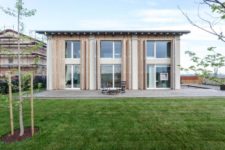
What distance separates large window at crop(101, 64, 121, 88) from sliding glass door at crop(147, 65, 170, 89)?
2935 millimetres

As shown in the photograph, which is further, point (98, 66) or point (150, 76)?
point (150, 76)

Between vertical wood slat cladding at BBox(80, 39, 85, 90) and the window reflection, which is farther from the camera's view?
the window reflection


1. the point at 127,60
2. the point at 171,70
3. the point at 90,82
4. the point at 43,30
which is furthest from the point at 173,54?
the point at 43,30

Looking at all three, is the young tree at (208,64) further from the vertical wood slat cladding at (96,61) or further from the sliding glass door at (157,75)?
the sliding glass door at (157,75)

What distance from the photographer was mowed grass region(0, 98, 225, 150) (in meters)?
6.74

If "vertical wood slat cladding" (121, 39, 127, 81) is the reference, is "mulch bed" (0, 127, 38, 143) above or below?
below

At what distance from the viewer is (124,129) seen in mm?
8305

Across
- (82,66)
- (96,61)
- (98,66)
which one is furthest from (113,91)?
(82,66)

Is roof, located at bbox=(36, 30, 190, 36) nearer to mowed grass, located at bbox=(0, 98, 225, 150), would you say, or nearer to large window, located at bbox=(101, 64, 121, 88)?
large window, located at bbox=(101, 64, 121, 88)

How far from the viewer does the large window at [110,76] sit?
2619 centimetres

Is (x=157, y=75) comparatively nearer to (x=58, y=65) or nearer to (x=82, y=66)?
(x=82, y=66)

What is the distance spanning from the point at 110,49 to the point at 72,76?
4520mm

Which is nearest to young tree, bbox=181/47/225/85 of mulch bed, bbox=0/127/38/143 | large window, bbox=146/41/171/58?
mulch bed, bbox=0/127/38/143

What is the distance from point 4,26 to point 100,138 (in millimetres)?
4375
